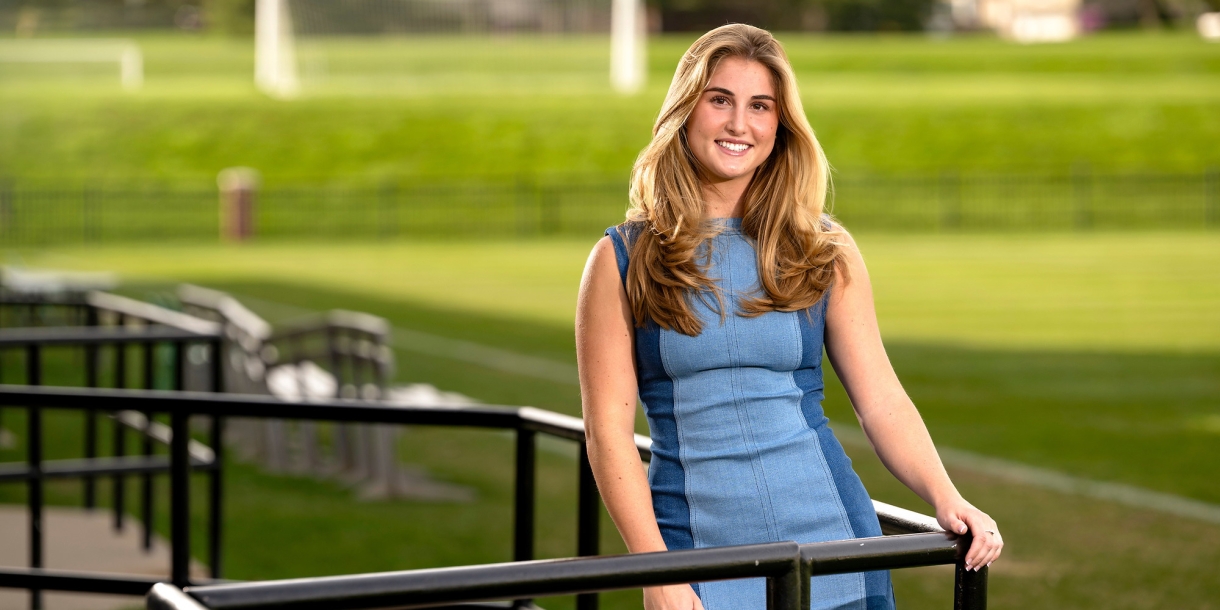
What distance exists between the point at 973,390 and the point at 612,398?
1041cm

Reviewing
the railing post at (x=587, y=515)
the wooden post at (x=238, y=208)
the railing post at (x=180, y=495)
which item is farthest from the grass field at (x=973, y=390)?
the wooden post at (x=238, y=208)

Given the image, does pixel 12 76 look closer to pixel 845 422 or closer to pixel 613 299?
pixel 845 422

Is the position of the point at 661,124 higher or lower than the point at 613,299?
higher

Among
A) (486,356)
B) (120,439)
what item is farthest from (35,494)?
(486,356)

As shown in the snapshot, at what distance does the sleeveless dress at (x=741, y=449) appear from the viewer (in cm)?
245

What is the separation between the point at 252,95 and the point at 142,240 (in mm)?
12749

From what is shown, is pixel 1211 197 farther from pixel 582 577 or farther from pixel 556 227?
pixel 582 577

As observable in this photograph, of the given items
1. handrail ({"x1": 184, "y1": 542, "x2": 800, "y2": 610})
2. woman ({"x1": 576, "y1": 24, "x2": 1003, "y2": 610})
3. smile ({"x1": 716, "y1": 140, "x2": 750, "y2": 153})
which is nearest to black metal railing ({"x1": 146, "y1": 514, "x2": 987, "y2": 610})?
handrail ({"x1": 184, "y1": 542, "x2": 800, "y2": 610})

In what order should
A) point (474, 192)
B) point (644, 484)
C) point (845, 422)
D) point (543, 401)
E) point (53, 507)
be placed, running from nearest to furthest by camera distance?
point (644, 484)
point (53, 507)
point (845, 422)
point (543, 401)
point (474, 192)

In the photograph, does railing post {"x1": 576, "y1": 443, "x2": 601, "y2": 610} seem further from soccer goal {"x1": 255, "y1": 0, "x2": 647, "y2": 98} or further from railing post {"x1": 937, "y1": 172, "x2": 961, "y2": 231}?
soccer goal {"x1": 255, "y1": 0, "x2": 647, "y2": 98}

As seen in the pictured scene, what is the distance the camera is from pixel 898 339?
15.6 metres

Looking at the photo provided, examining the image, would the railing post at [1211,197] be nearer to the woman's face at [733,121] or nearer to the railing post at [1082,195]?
the railing post at [1082,195]

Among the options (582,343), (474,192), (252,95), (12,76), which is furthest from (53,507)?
(12,76)

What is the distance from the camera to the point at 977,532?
233cm
